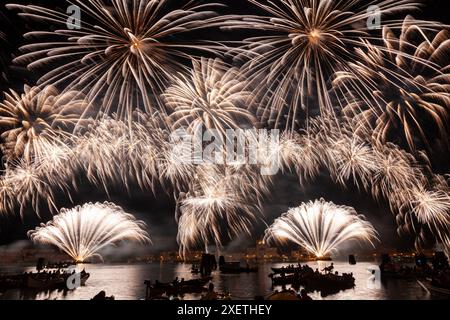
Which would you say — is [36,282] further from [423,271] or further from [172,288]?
[423,271]

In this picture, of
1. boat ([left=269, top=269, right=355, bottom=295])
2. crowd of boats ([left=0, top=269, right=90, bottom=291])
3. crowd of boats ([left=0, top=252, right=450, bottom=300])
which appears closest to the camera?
crowd of boats ([left=0, top=252, right=450, bottom=300])

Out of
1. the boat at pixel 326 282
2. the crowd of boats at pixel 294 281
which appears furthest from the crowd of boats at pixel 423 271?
the boat at pixel 326 282

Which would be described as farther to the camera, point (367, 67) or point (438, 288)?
point (438, 288)

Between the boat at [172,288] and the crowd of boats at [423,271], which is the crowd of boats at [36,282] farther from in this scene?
the crowd of boats at [423,271]

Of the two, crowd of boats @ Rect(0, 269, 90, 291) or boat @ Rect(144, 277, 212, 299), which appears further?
crowd of boats @ Rect(0, 269, 90, 291)

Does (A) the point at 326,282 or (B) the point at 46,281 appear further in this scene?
(B) the point at 46,281

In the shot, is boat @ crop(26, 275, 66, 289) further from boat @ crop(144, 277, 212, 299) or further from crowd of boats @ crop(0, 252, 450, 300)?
boat @ crop(144, 277, 212, 299)

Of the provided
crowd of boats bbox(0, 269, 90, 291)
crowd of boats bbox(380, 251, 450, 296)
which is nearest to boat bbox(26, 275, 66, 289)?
crowd of boats bbox(0, 269, 90, 291)

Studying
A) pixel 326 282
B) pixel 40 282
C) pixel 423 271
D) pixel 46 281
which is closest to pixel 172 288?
pixel 326 282
